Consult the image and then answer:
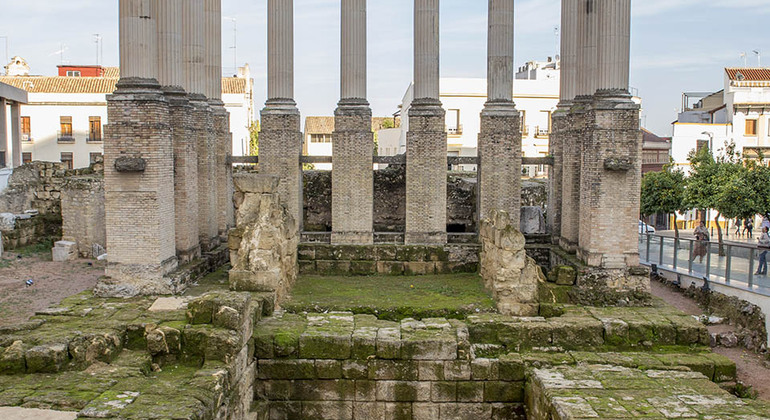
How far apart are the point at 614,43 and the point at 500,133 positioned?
397 centimetres

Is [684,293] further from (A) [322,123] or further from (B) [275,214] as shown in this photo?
(A) [322,123]

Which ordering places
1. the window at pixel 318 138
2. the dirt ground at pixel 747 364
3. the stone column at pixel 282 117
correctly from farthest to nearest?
the window at pixel 318 138 < the stone column at pixel 282 117 < the dirt ground at pixel 747 364

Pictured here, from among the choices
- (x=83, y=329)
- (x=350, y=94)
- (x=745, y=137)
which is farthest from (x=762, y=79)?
(x=83, y=329)

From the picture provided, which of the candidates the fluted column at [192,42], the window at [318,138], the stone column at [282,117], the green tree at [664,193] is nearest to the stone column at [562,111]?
the green tree at [664,193]

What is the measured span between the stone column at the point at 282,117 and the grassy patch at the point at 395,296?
2.86 m

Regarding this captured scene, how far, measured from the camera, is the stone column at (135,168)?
42.7ft

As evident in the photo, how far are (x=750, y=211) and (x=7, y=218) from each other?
20.2 metres

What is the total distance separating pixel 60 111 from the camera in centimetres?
3991

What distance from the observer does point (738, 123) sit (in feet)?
110

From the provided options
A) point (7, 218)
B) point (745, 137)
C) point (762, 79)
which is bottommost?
point (7, 218)

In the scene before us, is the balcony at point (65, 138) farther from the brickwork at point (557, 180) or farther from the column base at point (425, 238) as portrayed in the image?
the brickwork at point (557, 180)

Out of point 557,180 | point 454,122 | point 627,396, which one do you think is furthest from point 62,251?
point 454,122

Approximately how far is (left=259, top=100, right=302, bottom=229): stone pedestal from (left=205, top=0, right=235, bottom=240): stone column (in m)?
1.29

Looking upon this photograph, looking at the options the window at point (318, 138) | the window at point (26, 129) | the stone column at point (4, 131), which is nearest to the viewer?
the stone column at point (4, 131)
